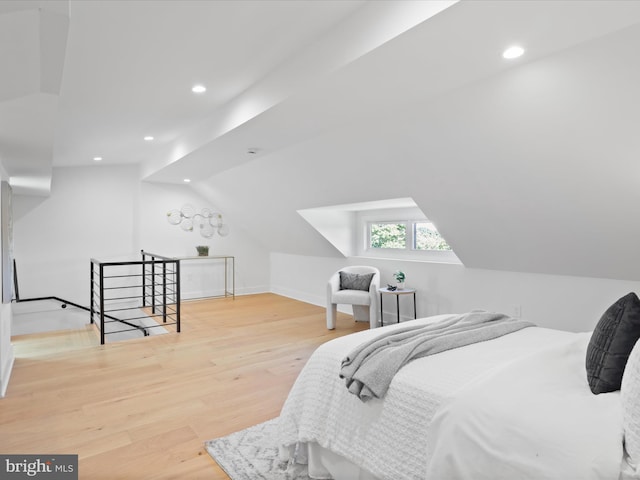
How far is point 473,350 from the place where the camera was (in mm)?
2051

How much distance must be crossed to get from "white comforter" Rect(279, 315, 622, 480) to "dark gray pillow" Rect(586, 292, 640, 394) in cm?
6

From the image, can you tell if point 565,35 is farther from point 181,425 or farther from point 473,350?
point 181,425

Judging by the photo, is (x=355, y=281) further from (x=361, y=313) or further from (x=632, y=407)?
(x=632, y=407)

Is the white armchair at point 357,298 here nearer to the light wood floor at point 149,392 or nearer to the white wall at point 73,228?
the light wood floor at point 149,392

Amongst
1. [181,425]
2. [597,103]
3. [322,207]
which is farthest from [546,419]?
[322,207]

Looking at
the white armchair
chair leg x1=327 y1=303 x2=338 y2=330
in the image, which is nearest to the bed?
the white armchair

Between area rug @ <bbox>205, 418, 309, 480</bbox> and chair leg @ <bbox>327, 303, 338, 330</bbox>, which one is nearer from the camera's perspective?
area rug @ <bbox>205, 418, 309, 480</bbox>

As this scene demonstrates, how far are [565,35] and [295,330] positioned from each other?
401cm

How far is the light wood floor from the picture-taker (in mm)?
2311

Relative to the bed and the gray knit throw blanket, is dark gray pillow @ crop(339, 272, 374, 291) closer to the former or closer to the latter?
the gray knit throw blanket

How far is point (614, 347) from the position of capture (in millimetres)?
1583

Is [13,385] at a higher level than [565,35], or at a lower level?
lower

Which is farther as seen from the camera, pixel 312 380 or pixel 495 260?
pixel 495 260

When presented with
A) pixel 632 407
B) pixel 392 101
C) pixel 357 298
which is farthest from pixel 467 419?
pixel 357 298
